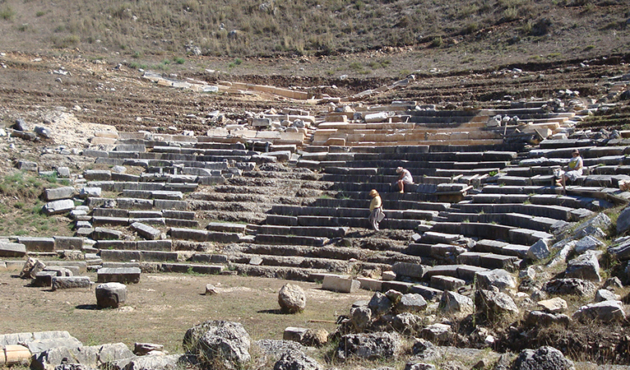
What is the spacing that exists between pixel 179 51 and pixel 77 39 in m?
4.69

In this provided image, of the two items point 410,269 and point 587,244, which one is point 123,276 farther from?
point 587,244

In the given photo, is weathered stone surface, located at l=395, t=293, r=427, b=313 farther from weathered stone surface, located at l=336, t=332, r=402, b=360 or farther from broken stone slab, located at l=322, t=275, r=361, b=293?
broken stone slab, located at l=322, t=275, r=361, b=293

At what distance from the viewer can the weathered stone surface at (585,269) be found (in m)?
7.21

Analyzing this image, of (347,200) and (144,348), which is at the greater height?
(347,200)

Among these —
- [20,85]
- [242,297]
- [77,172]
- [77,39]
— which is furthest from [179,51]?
[242,297]

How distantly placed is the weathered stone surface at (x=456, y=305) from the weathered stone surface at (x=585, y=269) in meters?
1.34

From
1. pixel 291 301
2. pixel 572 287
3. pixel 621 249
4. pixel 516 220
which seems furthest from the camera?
pixel 516 220

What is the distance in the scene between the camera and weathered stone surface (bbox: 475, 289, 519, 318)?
6426 millimetres

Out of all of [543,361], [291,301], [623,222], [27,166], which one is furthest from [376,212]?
[27,166]

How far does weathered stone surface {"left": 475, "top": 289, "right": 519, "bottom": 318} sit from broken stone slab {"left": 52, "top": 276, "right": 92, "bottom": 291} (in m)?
6.85

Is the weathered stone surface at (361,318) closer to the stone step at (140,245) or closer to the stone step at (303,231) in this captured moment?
the stone step at (303,231)

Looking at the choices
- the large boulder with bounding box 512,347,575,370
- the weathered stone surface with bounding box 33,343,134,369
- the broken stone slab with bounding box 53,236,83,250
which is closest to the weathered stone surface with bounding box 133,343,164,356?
the weathered stone surface with bounding box 33,343,134,369

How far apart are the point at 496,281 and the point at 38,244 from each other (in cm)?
961

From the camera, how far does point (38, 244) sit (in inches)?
513
